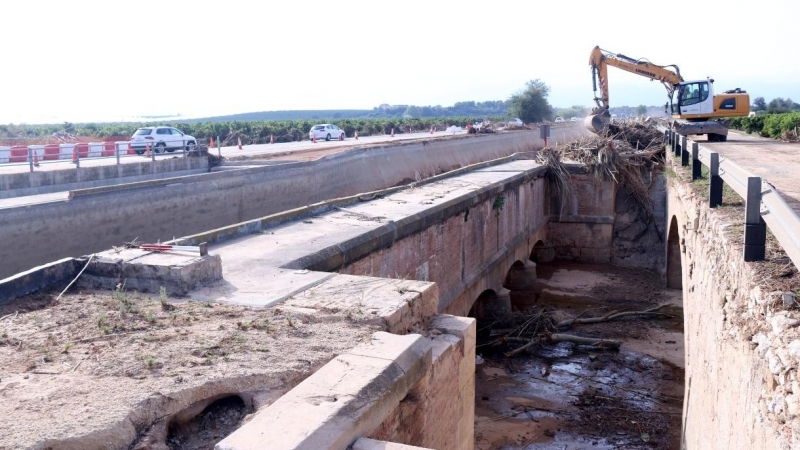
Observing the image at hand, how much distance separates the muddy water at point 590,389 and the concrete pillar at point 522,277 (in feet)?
3.42

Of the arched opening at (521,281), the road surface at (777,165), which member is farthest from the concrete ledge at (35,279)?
the arched opening at (521,281)

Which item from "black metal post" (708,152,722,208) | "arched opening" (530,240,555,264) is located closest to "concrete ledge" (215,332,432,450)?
"black metal post" (708,152,722,208)

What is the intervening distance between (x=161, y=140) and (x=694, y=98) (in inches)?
791

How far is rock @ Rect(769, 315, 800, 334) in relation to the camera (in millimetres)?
3566

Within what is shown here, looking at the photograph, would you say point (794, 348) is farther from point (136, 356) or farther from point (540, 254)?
point (540, 254)

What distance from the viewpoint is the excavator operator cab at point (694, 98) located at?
2416cm

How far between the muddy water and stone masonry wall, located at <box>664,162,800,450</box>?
2.41 metres

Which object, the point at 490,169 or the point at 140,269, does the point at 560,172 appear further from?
the point at 140,269

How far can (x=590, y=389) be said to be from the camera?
12.4 meters

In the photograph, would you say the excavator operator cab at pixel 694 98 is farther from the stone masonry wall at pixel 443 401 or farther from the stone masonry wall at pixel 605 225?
the stone masonry wall at pixel 443 401

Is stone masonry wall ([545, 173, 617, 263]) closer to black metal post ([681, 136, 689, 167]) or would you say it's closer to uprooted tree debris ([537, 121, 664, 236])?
uprooted tree debris ([537, 121, 664, 236])

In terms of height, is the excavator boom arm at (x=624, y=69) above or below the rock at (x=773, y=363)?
above

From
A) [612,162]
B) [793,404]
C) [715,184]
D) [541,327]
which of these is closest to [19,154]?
[541,327]

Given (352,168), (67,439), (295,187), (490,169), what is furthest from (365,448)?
(352,168)
